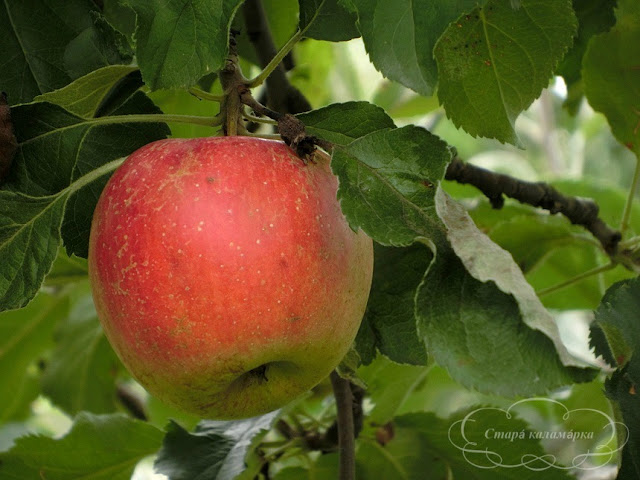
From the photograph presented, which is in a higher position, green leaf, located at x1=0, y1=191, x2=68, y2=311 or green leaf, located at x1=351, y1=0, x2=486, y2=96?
green leaf, located at x1=351, y1=0, x2=486, y2=96

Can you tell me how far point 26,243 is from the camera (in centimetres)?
73

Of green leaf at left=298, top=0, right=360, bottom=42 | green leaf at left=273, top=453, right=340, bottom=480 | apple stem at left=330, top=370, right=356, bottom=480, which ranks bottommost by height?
green leaf at left=273, top=453, right=340, bottom=480

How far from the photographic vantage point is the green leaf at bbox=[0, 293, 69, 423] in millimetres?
1519

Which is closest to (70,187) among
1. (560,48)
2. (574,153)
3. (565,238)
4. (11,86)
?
(11,86)

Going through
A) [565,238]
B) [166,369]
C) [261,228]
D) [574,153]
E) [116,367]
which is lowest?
[574,153]

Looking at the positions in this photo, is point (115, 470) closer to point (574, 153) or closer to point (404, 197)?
point (404, 197)

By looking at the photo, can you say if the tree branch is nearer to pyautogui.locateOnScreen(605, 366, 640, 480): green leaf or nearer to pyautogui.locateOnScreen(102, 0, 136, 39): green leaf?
pyautogui.locateOnScreen(102, 0, 136, 39): green leaf

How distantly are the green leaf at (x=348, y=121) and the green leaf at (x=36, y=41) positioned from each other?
0.99ft

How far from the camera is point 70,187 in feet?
2.47

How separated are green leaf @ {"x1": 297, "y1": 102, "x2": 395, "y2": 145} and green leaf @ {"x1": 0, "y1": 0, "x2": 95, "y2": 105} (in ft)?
0.99

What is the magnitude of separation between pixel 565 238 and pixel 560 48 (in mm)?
491

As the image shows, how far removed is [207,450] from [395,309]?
12.6 inches

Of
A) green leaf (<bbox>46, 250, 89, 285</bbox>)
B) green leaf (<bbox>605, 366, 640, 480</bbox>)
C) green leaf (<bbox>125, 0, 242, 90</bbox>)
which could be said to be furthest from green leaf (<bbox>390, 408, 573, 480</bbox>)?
green leaf (<bbox>125, 0, 242, 90</bbox>)

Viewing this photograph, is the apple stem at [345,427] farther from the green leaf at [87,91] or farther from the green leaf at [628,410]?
the green leaf at [87,91]
